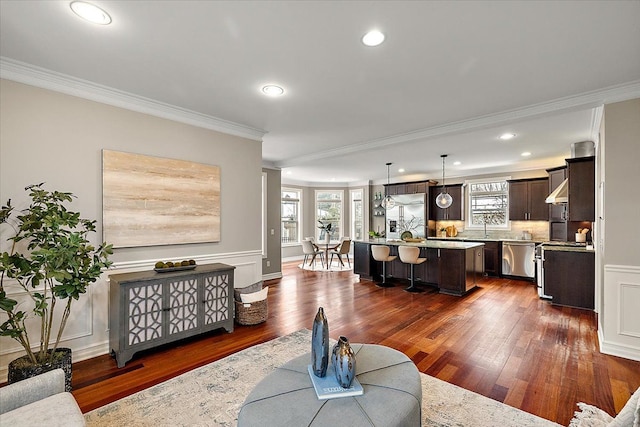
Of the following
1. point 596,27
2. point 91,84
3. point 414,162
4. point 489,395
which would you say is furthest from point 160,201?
point 414,162

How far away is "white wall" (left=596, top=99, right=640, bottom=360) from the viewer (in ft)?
9.84

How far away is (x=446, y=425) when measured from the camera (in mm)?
2021

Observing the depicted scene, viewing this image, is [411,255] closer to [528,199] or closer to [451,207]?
[451,207]

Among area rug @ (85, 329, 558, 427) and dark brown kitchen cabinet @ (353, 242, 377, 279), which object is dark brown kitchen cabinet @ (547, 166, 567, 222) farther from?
area rug @ (85, 329, 558, 427)

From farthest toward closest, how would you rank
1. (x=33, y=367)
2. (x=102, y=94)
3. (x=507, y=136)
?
(x=507, y=136) → (x=102, y=94) → (x=33, y=367)

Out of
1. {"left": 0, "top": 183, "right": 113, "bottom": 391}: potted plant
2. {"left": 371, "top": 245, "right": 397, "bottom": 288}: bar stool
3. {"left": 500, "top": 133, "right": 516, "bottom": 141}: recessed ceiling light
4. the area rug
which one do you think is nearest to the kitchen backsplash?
{"left": 371, "top": 245, "right": 397, "bottom": 288}: bar stool

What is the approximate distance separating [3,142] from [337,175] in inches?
291

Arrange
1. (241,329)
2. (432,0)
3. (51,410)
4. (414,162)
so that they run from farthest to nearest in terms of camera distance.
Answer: (414,162) < (241,329) < (432,0) < (51,410)

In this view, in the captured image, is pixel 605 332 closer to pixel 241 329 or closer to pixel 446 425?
pixel 446 425

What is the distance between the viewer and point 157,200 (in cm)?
349

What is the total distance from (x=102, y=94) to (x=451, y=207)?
311 inches

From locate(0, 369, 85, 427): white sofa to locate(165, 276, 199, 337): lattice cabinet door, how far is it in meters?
1.47

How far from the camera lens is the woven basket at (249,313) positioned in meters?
3.88

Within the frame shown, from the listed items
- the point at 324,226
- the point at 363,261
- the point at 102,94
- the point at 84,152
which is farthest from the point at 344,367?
the point at 324,226
